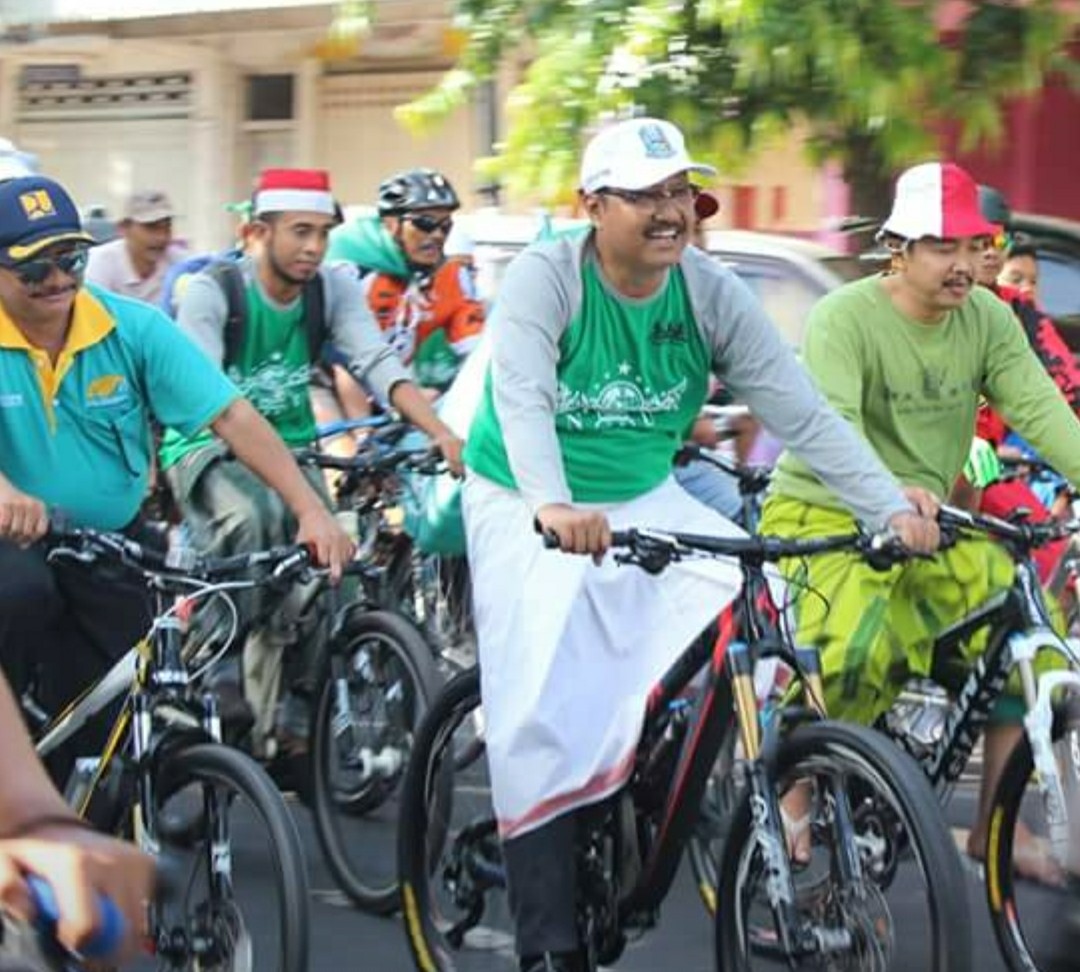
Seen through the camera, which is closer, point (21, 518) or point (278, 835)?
point (278, 835)

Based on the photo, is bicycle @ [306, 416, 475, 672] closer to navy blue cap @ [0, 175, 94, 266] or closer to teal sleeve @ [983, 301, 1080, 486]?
teal sleeve @ [983, 301, 1080, 486]

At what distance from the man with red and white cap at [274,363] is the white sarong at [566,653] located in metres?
1.79

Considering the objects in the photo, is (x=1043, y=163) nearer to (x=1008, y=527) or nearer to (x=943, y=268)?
(x=943, y=268)

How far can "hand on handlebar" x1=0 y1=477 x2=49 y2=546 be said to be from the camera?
5.04 metres

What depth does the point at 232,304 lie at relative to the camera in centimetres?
720

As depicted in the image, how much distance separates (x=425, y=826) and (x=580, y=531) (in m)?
1.19

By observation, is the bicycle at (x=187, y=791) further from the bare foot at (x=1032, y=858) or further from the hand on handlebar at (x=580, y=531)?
the bare foot at (x=1032, y=858)

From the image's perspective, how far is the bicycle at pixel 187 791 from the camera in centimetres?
493

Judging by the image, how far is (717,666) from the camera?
5094 millimetres

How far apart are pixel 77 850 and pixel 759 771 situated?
2.61 meters

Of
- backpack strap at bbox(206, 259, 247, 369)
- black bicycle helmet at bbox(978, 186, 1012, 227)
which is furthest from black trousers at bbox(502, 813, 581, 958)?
black bicycle helmet at bbox(978, 186, 1012, 227)

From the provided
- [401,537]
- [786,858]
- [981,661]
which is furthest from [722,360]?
[401,537]

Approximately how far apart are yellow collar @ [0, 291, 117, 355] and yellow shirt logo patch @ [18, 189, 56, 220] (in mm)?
275

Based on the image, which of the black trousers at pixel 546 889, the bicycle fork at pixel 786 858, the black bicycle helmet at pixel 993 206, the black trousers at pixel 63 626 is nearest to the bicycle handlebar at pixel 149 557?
the black trousers at pixel 63 626
